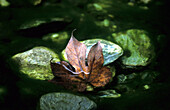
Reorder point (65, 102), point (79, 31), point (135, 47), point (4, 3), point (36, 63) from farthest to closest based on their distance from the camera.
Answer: point (4, 3), point (79, 31), point (135, 47), point (36, 63), point (65, 102)

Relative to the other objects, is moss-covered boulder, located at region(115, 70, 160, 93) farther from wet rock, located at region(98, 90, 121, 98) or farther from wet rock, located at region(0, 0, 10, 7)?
wet rock, located at region(0, 0, 10, 7)

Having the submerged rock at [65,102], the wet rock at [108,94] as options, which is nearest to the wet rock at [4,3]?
the submerged rock at [65,102]

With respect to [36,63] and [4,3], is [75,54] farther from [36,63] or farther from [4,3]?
[4,3]

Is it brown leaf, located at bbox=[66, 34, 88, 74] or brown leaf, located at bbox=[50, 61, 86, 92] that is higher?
brown leaf, located at bbox=[66, 34, 88, 74]

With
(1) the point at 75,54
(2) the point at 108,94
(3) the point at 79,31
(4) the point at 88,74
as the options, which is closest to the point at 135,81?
(2) the point at 108,94

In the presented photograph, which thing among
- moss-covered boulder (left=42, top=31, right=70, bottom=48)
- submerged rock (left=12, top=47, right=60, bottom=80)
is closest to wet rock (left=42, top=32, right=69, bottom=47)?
moss-covered boulder (left=42, top=31, right=70, bottom=48)

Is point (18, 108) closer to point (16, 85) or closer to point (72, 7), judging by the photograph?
point (16, 85)
